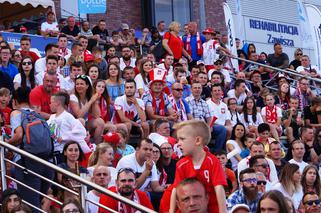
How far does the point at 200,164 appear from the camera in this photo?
7973 mm

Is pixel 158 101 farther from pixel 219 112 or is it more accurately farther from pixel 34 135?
pixel 34 135

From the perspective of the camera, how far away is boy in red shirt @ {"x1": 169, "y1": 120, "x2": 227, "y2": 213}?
7.75 metres

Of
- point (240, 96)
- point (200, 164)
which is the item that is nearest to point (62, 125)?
point (200, 164)

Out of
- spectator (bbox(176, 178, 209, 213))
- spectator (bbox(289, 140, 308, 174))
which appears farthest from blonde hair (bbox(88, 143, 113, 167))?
spectator (bbox(176, 178, 209, 213))

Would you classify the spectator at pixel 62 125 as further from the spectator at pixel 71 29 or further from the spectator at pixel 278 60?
the spectator at pixel 278 60

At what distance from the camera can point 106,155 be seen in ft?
38.5

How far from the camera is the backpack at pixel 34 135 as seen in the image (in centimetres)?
1041

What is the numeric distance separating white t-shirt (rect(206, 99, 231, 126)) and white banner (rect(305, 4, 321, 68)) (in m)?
7.83

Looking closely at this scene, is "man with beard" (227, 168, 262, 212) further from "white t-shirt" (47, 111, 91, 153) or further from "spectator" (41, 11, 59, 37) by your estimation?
"spectator" (41, 11, 59, 37)

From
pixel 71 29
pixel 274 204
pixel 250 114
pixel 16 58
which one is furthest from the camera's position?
pixel 71 29

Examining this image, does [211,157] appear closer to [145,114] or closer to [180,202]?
[180,202]

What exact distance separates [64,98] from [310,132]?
6.19 m

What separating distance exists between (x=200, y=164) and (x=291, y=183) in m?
5.41

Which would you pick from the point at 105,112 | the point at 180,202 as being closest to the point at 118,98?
the point at 105,112
